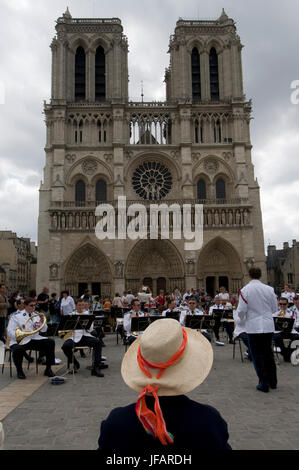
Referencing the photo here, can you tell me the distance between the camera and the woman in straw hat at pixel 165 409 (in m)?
1.59

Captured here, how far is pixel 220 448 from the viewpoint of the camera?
5.26ft

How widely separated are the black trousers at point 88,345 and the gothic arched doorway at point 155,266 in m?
19.7

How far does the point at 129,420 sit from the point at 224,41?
114 feet

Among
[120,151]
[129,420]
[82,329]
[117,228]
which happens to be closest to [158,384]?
[129,420]

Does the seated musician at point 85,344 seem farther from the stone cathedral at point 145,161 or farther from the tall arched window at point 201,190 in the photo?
the tall arched window at point 201,190

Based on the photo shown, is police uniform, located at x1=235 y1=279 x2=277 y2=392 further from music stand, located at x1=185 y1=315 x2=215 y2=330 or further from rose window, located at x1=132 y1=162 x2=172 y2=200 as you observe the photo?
rose window, located at x1=132 y1=162 x2=172 y2=200

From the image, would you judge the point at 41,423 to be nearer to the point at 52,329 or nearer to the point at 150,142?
the point at 52,329

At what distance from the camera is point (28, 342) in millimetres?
7090

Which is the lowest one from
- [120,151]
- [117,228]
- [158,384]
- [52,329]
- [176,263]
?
[52,329]

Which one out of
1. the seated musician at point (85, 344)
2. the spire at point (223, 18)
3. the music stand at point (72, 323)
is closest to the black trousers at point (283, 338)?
the seated musician at point (85, 344)

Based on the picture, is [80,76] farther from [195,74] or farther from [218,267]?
[218,267]

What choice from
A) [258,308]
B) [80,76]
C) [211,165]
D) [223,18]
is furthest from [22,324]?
[223,18]

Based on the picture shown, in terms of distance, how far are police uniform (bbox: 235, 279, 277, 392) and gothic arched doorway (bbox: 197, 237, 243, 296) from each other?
21.3 meters

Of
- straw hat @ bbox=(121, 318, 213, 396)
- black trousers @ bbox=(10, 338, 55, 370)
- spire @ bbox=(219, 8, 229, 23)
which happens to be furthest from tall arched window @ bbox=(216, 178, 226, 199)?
straw hat @ bbox=(121, 318, 213, 396)
